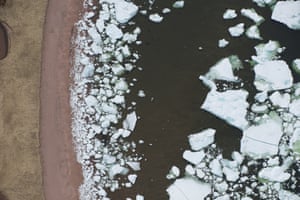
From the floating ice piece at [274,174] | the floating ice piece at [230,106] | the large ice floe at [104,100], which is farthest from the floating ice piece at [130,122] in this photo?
the floating ice piece at [274,174]

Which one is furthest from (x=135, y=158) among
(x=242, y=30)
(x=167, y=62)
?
(x=242, y=30)

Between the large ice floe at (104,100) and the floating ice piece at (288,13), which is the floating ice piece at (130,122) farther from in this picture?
the floating ice piece at (288,13)

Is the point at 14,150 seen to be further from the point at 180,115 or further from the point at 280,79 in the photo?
the point at 280,79

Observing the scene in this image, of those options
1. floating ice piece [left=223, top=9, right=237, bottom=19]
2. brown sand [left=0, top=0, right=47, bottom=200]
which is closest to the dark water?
floating ice piece [left=223, top=9, right=237, bottom=19]

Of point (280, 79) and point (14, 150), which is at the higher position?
point (280, 79)

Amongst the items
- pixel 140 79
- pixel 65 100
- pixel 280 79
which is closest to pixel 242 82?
pixel 280 79

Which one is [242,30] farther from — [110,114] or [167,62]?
[110,114]

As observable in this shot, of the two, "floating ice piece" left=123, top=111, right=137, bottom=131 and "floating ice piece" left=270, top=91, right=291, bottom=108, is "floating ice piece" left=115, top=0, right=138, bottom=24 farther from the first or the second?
"floating ice piece" left=270, top=91, right=291, bottom=108
